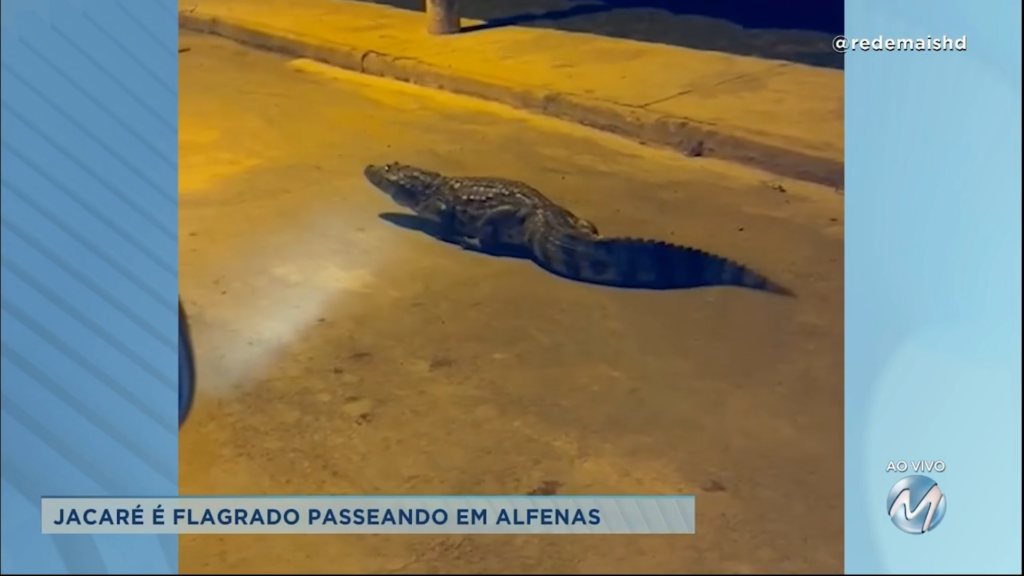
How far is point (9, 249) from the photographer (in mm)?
2502

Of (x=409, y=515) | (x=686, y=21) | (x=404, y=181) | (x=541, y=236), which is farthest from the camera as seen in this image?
(x=686, y=21)

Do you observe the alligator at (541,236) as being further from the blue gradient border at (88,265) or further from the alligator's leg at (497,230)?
the blue gradient border at (88,265)

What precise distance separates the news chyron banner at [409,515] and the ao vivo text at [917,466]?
1.44 ft

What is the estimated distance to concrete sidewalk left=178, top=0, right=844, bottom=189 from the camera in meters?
3.35

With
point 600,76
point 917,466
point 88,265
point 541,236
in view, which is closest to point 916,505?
point 917,466

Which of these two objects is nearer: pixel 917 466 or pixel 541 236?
pixel 917 466

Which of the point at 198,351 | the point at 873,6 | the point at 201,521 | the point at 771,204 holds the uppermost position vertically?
the point at 873,6

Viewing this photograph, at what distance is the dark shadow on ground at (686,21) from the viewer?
3807mm

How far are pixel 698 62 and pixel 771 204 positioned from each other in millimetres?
1170

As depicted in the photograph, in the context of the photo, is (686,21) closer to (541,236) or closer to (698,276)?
(541,236)

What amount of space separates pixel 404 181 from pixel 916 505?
1.65 meters

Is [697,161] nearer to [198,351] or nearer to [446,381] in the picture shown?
[446,381]

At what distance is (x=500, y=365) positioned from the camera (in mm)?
2537

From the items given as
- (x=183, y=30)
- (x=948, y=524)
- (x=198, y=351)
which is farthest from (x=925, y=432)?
(x=183, y=30)
